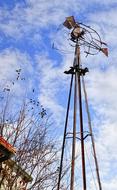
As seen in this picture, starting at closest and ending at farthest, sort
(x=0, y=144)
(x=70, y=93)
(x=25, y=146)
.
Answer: (x=0, y=144)
(x=70, y=93)
(x=25, y=146)

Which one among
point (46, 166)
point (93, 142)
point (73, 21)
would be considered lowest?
point (93, 142)

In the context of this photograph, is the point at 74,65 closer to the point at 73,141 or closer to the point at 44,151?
the point at 73,141

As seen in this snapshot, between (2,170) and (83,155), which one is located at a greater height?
(2,170)

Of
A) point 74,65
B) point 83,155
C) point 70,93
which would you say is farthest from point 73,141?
point 74,65

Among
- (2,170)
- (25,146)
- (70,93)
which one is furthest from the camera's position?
(25,146)

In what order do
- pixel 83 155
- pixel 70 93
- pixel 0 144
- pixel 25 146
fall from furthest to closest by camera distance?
pixel 25 146 → pixel 70 93 → pixel 83 155 → pixel 0 144

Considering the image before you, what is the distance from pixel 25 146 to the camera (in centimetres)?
1719

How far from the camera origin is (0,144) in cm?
1086

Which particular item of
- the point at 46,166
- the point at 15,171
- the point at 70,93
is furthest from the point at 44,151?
the point at 70,93

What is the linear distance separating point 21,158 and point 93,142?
5.69m

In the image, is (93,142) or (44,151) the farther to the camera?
(44,151)

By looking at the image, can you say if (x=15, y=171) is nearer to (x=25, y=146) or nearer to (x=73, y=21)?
(x=25, y=146)

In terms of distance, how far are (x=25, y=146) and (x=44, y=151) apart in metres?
1.20

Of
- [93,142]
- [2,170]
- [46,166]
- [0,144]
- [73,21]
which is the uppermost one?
[73,21]
